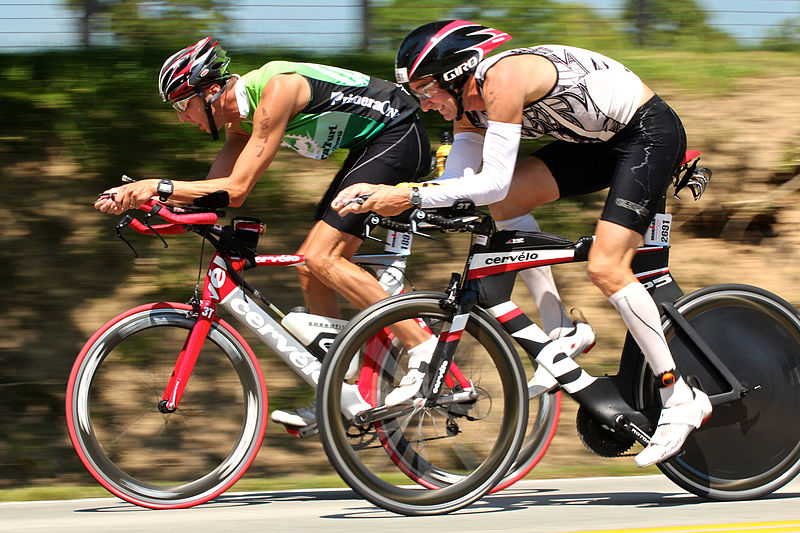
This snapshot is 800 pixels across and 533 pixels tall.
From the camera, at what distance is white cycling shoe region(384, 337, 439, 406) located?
417cm

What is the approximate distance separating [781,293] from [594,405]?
3.17 meters

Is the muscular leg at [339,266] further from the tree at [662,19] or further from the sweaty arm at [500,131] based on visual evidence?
the tree at [662,19]

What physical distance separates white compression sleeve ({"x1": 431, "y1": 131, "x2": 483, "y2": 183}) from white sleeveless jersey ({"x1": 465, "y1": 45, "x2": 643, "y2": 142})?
20 centimetres

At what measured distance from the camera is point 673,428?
4.08 metres

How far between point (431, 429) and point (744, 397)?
138cm

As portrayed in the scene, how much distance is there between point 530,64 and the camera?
3.91 meters

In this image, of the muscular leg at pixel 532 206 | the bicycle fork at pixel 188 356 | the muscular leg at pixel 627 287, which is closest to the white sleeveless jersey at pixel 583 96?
the muscular leg at pixel 532 206

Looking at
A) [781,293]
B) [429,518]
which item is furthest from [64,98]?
[781,293]

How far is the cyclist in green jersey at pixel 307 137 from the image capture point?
432 centimetres

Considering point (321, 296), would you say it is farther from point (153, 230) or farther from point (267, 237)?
point (267, 237)

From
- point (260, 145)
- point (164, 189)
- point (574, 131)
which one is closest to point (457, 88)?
point (574, 131)

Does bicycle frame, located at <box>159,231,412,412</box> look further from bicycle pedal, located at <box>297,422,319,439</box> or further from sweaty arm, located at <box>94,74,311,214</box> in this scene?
sweaty arm, located at <box>94,74,311,214</box>

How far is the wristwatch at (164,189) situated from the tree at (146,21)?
2.63 metres

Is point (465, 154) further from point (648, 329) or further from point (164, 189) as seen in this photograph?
point (164, 189)
